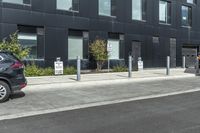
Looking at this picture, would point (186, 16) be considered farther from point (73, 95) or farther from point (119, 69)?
point (73, 95)

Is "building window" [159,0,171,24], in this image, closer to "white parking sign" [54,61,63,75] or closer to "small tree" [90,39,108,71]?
"small tree" [90,39,108,71]

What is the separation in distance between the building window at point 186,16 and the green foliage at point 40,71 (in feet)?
53.8

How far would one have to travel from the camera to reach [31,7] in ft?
73.8

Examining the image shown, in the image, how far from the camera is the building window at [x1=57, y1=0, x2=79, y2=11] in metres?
24.2

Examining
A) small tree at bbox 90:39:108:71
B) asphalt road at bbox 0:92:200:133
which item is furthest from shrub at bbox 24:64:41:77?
asphalt road at bbox 0:92:200:133

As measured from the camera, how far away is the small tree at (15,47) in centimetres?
1984

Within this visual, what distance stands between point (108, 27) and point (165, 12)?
8259mm

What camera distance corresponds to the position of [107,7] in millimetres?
27328

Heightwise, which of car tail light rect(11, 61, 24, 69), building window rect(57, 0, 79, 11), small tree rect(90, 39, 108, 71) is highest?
building window rect(57, 0, 79, 11)

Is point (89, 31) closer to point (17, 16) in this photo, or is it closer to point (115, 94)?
point (17, 16)

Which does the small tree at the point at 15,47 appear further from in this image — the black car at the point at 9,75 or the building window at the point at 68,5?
the black car at the point at 9,75

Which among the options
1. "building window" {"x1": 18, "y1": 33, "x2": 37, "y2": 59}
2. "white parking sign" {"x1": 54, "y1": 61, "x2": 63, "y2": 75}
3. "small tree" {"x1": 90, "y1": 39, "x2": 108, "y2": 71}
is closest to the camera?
"white parking sign" {"x1": 54, "y1": 61, "x2": 63, "y2": 75}

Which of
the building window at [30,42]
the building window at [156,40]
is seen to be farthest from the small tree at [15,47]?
the building window at [156,40]

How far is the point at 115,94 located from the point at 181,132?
680cm
